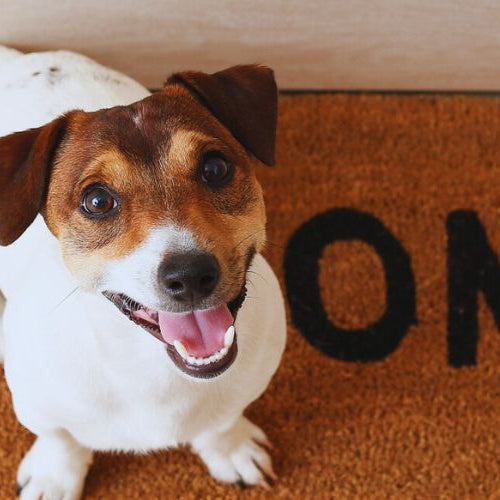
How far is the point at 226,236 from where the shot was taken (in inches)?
56.9

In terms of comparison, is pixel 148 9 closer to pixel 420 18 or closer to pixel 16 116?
pixel 16 116

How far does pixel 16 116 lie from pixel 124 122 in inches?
22.7

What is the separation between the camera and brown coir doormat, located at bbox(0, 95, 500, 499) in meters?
2.25

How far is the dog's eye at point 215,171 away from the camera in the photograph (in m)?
1.50

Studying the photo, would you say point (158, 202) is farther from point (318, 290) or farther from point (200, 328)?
point (318, 290)

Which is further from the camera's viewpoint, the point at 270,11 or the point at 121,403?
the point at 270,11

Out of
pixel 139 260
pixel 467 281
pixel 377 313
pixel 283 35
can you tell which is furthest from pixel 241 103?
pixel 467 281

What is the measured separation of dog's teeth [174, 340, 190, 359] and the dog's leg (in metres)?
0.70

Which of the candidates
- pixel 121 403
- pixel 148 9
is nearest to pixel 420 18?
pixel 148 9

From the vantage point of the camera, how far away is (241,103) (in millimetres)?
1621

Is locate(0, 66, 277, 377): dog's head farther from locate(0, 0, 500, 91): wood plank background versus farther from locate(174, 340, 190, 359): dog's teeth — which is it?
locate(0, 0, 500, 91): wood plank background

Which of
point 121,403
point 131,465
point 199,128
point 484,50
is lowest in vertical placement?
point 131,465

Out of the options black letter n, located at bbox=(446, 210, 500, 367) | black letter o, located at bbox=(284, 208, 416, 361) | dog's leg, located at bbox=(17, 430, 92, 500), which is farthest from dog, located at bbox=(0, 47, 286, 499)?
black letter n, located at bbox=(446, 210, 500, 367)

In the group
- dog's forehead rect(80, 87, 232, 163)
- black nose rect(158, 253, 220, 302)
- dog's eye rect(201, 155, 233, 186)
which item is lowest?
black nose rect(158, 253, 220, 302)
